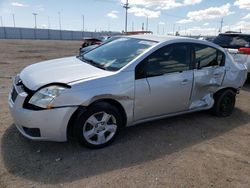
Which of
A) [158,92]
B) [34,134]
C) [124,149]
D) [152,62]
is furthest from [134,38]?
[34,134]

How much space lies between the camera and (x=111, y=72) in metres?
3.65

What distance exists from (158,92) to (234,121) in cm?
203

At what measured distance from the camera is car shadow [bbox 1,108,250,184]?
3.09 m

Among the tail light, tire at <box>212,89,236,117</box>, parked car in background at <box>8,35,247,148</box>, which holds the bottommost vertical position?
tire at <box>212,89,236,117</box>

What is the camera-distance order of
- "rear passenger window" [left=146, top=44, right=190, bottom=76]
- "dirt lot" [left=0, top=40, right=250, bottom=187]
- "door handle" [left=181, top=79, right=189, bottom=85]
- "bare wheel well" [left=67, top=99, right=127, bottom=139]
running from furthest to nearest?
"door handle" [left=181, top=79, right=189, bottom=85], "rear passenger window" [left=146, top=44, right=190, bottom=76], "bare wheel well" [left=67, top=99, right=127, bottom=139], "dirt lot" [left=0, top=40, right=250, bottom=187]

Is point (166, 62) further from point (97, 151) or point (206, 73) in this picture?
point (97, 151)

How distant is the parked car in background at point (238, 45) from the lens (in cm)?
738

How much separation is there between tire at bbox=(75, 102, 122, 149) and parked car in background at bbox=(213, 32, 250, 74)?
510 centimetres

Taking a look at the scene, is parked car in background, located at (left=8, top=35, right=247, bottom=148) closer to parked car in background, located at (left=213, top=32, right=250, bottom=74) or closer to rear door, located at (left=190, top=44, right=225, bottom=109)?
rear door, located at (left=190, top=44, right=225, bottom=109)

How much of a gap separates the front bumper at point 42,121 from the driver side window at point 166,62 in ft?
4.12

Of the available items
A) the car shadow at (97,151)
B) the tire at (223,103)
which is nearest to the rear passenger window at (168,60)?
the car shadow at (97,151)

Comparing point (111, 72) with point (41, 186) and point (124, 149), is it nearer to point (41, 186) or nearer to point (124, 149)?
point (124, 149)

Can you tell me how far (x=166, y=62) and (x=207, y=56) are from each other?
1.02m

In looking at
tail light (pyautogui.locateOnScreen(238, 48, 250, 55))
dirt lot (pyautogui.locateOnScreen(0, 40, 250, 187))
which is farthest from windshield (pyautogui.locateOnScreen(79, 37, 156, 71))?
tail light (pyautogui.locateOnScreen(238, 48, 250, 55))
